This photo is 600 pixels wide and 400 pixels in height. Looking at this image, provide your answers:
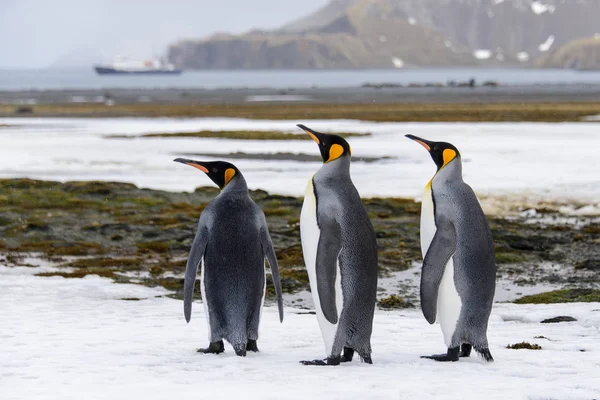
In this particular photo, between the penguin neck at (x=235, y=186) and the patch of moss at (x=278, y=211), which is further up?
the penguin neck at (x=235, y=186)

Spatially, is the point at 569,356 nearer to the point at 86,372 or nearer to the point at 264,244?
the point at 264,244

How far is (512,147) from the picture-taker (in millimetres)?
28188

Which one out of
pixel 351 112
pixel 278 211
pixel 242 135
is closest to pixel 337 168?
pixel 278 211

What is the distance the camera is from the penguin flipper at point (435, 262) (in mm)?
6434

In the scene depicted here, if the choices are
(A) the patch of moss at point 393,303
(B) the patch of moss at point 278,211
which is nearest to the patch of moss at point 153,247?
(B) the patch of moss at point 278,211

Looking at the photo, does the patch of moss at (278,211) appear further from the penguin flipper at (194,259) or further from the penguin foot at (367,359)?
the penguin foot at (367,359)

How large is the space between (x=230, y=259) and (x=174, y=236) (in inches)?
309

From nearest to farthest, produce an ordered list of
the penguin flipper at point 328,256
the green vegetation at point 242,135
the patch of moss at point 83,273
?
the penguin flipper at point 328,256, the patch of moss at point 83,273, the green vegetation at point 242,135

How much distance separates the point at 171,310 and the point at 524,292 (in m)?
3.91

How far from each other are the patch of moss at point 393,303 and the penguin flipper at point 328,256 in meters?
3.65

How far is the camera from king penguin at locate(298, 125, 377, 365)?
6309 mm

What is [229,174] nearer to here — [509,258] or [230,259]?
[230,259]

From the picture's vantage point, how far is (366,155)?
26844 mm

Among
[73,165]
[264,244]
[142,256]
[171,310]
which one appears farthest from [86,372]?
[73,165]
